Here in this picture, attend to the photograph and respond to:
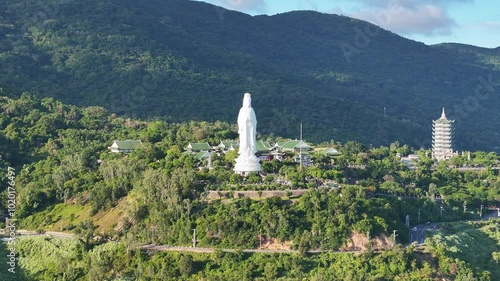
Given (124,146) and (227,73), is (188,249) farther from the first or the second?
(227,73)

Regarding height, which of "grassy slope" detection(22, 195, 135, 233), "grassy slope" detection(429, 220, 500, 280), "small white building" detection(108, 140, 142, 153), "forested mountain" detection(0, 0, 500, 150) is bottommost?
"grassy slope" detection(429, 220, 500, 280)

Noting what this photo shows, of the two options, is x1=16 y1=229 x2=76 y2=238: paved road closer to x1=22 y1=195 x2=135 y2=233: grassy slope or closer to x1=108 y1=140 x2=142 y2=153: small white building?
x1=22 y1=195 x2=135 y2=233: grassy slope

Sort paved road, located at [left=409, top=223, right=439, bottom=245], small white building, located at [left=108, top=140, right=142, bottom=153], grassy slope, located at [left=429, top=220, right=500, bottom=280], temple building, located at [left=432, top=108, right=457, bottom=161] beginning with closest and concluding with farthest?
grassy slope, located at [left=429, top=220, right=500, bottom=280] → paved road, located at [left=409, top=223, right=439, bottom=245] → small white building, located at [left=108, top=140, right=142, bottom=153] → temple building, located at [left=432, top=108, right=457, bottom=161]

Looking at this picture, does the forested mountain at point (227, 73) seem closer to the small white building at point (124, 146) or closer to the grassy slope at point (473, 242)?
the small white building at point (124, 146)

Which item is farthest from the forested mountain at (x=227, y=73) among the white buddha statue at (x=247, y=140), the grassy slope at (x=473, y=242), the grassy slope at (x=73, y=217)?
the grassy slope at (x=73, y=217)

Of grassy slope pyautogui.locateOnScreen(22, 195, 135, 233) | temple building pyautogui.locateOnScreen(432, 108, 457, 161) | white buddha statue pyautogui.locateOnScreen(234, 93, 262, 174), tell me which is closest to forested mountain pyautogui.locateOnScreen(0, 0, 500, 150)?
temple building pyautogui.locateOnScreen(432, 108, 457, 161)

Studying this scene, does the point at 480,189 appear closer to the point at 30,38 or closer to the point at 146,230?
the point at 146,230

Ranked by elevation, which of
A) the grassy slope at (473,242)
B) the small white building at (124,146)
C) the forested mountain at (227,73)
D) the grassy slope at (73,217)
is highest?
the forested mountain at (227,73)

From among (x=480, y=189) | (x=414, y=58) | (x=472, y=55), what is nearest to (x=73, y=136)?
(x=480, y=189)
